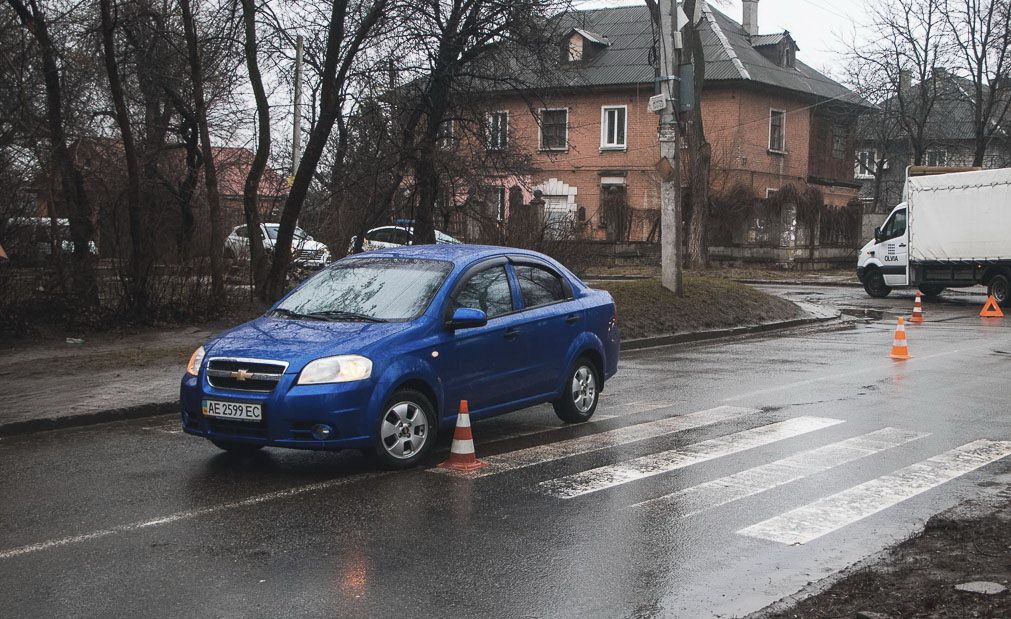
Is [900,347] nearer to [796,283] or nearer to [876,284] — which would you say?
[876,284]

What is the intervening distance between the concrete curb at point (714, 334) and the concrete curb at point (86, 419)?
825cm

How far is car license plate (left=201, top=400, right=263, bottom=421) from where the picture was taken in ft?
25.9

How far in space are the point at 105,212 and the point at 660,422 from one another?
34.4ft

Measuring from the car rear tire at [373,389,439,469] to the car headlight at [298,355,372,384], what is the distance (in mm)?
328

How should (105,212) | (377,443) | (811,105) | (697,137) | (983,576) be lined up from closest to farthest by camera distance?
(983,576), (377,443), (105,212), (697,137), (811,105)

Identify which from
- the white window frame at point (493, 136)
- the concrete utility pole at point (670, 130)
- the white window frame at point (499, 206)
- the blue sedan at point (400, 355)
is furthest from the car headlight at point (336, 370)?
the white window frame at point (499, 206)

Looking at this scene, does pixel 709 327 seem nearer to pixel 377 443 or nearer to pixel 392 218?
pixel 392 218

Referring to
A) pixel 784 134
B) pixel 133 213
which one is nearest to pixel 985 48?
pixel 784 134

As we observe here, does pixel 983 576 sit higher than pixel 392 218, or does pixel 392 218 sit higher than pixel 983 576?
pixel 392 218

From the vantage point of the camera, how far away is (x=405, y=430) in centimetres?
827

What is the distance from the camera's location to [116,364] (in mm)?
13797

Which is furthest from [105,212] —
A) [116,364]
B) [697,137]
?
[697,137]

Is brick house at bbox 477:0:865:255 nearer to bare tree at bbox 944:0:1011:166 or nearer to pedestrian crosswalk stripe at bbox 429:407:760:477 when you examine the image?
bare tree at bbox 944:0:1011:166

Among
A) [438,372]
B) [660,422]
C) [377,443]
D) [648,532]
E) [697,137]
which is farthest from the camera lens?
[697,137]
